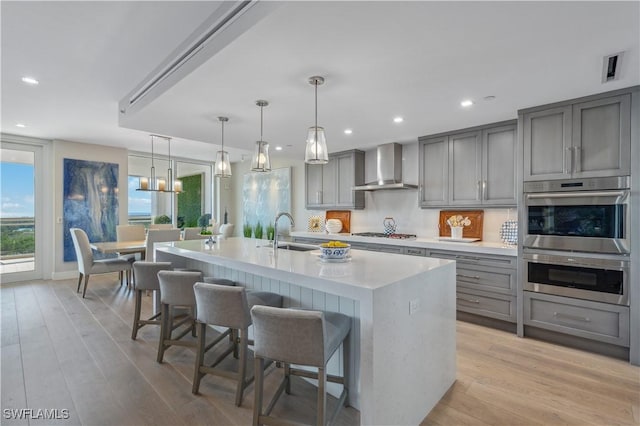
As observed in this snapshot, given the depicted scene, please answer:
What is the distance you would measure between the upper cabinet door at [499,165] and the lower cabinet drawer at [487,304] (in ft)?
3.66

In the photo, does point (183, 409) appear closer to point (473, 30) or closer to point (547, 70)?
point (473, 30)

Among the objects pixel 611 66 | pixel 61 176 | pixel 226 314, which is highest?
pixel 611 66

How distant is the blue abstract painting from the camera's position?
228 inches

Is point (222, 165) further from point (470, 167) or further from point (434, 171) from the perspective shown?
point (470, 167)

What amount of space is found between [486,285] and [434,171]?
167 cm

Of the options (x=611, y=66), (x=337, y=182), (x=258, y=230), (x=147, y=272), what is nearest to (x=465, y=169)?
(x=611, y=66)

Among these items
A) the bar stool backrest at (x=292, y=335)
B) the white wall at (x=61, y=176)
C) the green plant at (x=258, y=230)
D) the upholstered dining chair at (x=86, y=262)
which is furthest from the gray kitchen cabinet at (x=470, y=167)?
the white wall at (x=61, y=176)

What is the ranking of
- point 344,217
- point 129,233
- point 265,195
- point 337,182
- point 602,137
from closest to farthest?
point 602,137
point 337,182
point 129,233
point 344,217
point 265,195

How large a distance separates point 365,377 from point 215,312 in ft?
3.54

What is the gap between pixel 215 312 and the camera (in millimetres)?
2059

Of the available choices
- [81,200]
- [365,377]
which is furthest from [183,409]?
[81,200]

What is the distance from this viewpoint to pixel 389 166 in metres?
4.77

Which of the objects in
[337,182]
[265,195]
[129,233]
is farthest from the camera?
[265,195]

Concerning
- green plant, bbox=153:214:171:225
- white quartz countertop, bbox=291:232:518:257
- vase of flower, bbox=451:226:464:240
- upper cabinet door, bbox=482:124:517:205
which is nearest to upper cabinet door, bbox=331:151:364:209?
white quartz countertop, bbox=291:232:518:257
